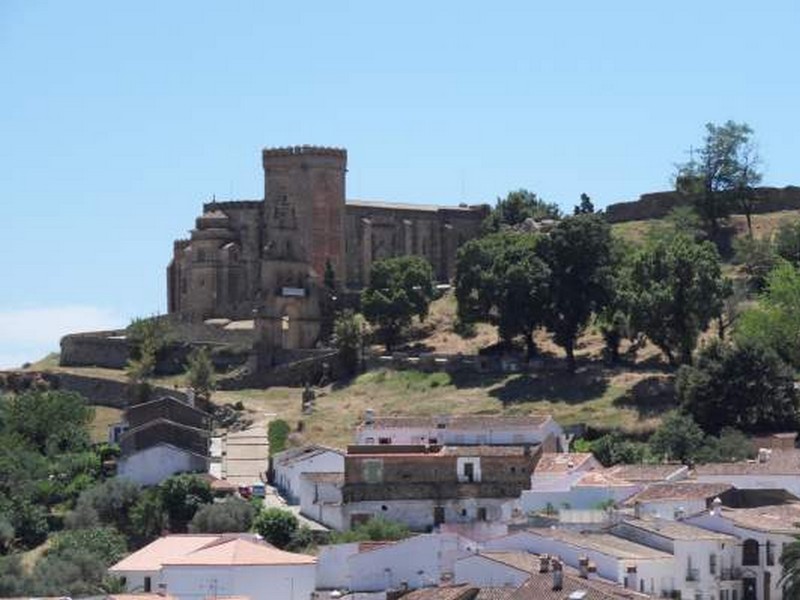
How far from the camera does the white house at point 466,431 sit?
82750 millimetres

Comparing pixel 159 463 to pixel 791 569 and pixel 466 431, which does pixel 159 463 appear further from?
pixel 791 569

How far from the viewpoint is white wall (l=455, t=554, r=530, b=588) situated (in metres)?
61.8

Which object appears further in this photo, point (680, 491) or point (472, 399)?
point (472, 399)

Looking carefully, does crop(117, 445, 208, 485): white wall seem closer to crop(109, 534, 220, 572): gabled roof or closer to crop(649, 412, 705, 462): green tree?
crop(109, 534, 220, 572): gabled roof

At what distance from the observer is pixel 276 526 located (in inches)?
3041

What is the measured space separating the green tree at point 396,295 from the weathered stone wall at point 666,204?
56.1ft

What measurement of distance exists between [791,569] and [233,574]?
14.4m

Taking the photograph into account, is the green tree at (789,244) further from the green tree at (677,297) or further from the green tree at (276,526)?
the green tree at (276,526)

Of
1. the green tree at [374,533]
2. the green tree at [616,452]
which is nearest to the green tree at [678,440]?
the green tree at [616,452]

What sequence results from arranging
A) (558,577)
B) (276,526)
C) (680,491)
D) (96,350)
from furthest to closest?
(96,350) < (276,526) < (680,491) < (558,577)

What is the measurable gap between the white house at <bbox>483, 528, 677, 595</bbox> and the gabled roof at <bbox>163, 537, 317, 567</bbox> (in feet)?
17.4

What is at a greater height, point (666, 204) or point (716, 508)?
point (666, 204)

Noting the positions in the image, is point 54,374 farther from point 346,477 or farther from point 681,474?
point 681,474

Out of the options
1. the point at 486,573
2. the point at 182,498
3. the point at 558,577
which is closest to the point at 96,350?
the point at 182,498
